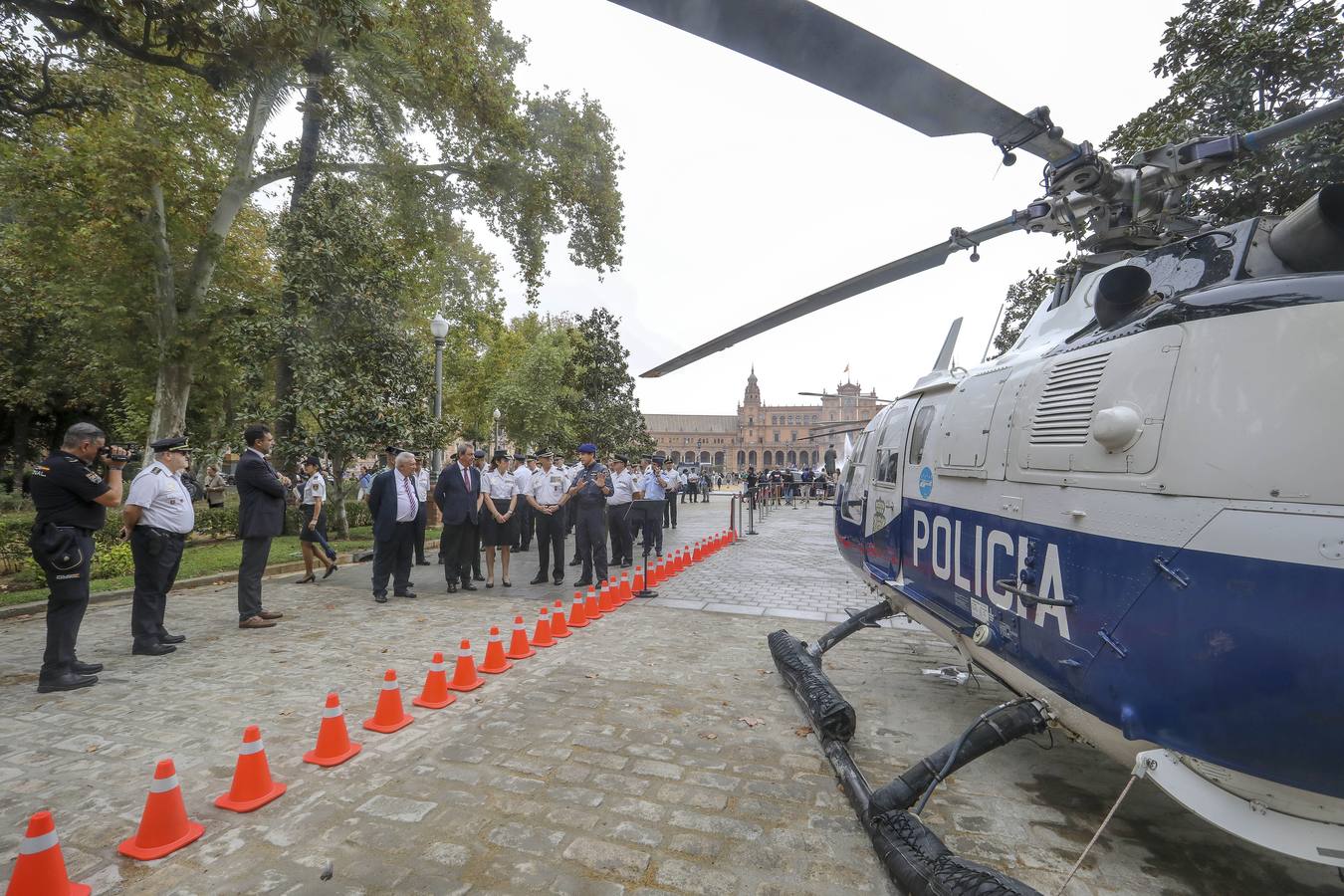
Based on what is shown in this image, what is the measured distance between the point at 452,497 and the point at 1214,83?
14385 millimetres

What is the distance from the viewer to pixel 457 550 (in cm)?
953

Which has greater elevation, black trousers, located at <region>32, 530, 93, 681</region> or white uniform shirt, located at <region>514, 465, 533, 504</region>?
white uniform shirt, located at <region>514, 465, 533, 504</region>

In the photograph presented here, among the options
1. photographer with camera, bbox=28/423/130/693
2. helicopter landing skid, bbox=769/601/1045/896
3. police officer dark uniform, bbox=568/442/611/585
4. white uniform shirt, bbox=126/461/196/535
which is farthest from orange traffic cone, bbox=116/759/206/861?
police officer dark uniform, bbox=568/442/611/585

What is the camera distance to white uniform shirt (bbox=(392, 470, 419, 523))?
344 inches

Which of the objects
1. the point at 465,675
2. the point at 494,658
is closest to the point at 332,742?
the point at 465,675

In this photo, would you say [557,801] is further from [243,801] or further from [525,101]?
[525,101]

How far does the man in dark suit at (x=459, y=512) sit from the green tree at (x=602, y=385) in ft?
43.7

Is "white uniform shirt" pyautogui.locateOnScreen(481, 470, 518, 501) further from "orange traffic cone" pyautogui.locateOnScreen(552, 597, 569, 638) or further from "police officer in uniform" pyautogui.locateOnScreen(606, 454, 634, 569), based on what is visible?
"orange traffic cone" pyautogui.locateOnScreen(552, 597, 569, 638)

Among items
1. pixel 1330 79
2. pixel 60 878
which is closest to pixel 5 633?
pixel 60 878

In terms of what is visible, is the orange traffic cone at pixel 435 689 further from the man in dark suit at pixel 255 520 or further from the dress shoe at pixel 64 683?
the man in dark suit at pixel 255 520

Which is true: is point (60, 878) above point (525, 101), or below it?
below

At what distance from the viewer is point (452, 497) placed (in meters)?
9.24

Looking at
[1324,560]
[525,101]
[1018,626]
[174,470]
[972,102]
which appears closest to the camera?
[1324,560]

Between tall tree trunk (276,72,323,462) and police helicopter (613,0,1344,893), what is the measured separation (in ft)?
45.6
